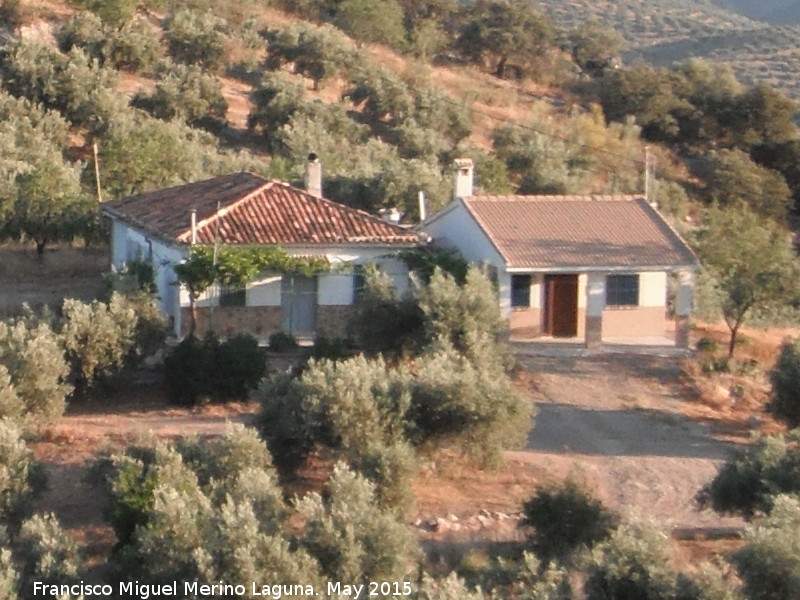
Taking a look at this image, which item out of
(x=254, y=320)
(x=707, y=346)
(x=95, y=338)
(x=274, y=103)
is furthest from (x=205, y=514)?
(x=274, y=103)

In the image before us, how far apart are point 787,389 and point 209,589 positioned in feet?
40.5

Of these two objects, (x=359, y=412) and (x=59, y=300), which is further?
(x=59, y=300)

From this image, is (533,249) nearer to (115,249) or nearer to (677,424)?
(677,424)

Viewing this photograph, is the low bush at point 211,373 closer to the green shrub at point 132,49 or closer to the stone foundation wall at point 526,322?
the stone foundation wall at point 526,322

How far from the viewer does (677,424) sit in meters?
22.7

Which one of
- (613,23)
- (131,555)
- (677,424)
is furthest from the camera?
→ (613,23)

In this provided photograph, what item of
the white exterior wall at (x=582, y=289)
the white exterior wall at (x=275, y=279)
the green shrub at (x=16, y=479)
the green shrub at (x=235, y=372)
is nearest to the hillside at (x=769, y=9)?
the white exterior wall at (x=582, y=289)

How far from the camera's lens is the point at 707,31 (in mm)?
87375

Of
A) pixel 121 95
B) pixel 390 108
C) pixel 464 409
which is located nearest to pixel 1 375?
pixel 464 409

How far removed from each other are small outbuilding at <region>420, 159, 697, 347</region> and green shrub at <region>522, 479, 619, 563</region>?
471 inches

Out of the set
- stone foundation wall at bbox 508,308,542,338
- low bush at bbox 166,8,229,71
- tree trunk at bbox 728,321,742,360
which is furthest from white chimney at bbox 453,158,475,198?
low bush at bbox 166,8,229,71

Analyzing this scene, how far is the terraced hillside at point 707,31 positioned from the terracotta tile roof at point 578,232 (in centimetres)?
4222

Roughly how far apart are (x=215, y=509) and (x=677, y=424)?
11.2 metres

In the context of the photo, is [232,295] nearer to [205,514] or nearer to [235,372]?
[235,372]
